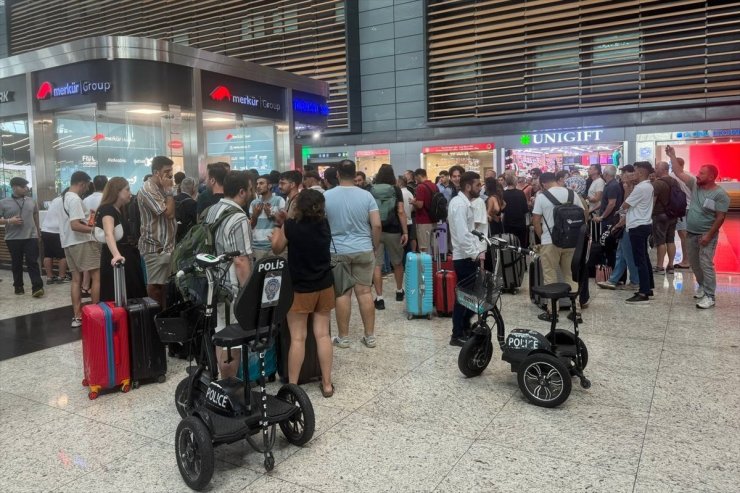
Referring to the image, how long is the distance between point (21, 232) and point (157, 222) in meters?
4.45

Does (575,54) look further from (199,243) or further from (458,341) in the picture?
(199,243)

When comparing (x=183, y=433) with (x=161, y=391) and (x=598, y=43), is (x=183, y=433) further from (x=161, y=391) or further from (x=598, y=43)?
(x=598, y=43)

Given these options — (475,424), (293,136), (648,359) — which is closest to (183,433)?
(475,424)

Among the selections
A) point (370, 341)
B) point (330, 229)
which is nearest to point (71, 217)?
point (330, 229)

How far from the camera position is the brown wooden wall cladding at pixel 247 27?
56.2 feet

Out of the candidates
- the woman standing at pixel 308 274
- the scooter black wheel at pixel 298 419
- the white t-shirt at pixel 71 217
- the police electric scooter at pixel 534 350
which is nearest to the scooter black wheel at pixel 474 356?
the police electric scooter at pixel 534 350

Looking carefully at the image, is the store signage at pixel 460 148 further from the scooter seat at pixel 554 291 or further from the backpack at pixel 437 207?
the scooter seat at pixel 554 291

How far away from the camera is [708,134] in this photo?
1291 cm

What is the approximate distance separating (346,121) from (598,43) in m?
7.29

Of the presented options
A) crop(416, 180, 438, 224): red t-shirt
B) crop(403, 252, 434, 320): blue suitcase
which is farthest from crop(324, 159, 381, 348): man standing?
crop(416, 180, 438, 224): red t-shirt

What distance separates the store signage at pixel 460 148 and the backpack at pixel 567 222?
381 inches

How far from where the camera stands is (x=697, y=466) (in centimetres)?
285

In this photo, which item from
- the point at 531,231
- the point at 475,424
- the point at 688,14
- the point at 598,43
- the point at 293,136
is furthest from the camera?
the point at 598,43

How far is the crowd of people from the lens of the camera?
150 inches
